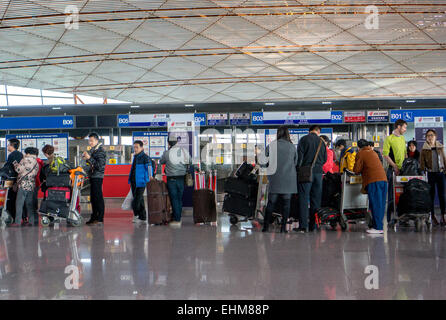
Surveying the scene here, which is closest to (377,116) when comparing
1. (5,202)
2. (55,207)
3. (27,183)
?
(55,207)

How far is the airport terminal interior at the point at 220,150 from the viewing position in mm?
4242

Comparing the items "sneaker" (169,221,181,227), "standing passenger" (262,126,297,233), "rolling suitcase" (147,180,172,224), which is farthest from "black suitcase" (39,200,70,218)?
"standing passenger" (262,126,297,233)

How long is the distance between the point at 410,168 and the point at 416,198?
2.00ft

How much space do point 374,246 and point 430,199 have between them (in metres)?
2.18

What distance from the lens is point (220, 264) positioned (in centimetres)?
450

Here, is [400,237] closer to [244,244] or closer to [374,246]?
[374,246]

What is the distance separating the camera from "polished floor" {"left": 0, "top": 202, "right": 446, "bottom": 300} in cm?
346

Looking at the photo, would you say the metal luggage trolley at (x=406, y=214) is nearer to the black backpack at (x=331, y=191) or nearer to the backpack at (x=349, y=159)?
the backpack at (x=349, y=159)

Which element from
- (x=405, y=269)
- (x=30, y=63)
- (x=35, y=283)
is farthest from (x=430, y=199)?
(x=30, y=63)

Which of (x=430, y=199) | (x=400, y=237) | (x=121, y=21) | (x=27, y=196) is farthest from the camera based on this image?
(x=121, y=21)

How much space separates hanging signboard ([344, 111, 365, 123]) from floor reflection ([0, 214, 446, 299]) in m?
6.73

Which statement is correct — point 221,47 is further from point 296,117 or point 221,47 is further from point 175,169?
point 175,169
